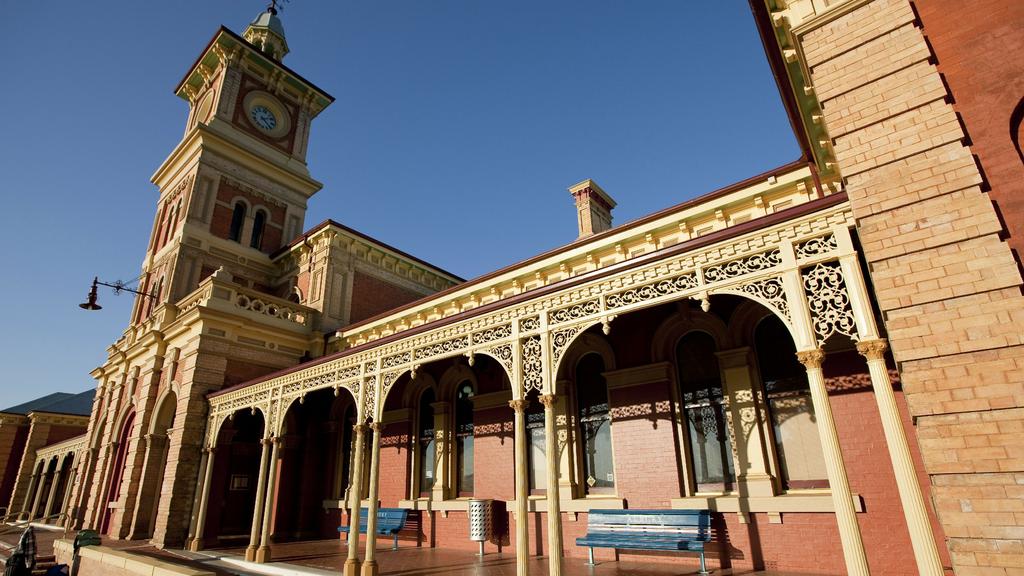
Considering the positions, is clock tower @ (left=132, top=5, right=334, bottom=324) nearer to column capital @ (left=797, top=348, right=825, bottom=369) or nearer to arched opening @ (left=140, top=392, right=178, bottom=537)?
arched opening @ (left=140, top=392, right=178, bottom=537)

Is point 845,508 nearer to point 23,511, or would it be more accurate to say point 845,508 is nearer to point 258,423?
point 258,423

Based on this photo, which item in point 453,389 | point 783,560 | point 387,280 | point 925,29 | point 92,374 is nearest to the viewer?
point 925,29

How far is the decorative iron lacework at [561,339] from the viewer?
24.9 ft

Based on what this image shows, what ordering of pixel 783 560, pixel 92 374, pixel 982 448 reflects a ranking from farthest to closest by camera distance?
pixel 92 374, pixel 783 560, pixel 982 448

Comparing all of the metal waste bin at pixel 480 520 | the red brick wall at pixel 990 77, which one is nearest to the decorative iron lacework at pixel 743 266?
the red brick wall at pixel 990 77

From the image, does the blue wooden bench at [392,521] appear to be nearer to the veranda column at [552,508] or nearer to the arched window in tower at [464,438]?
the arched window in tower at [464,438]

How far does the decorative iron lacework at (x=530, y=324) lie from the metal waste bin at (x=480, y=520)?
4.70m

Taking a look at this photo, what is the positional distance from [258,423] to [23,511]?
2714cm

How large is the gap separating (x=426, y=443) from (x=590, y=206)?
8.03 m

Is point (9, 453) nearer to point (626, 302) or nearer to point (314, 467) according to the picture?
point (314, 467)

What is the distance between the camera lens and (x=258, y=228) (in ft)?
73.4

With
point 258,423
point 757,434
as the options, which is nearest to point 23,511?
point 258,423

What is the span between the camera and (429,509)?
1238 centimetres

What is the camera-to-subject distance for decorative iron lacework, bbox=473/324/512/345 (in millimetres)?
8352
